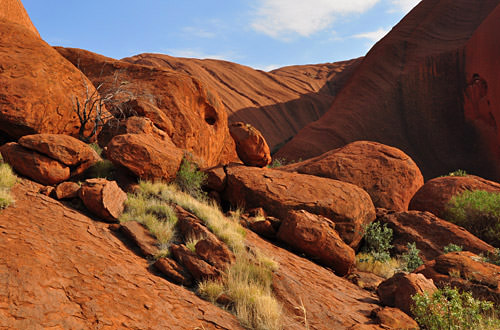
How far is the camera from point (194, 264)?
15.6 ft

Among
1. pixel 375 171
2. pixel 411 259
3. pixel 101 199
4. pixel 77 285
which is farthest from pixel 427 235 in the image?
pixel 77 285

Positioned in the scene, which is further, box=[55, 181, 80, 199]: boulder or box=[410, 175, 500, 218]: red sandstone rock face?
box=[410, 175, 500, 218]: red sandstone rock face

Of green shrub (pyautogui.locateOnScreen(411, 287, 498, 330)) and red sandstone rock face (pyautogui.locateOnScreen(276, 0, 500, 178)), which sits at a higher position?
red sandstone rock face (pyautogui.locateOnScreen(276, 0, 500, 178))

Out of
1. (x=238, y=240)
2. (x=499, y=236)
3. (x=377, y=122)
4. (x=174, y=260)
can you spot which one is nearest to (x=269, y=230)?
(x=238, y=240)

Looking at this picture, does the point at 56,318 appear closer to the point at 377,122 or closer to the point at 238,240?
the point at 238,240

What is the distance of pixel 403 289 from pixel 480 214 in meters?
6.08

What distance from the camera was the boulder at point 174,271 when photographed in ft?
15.1

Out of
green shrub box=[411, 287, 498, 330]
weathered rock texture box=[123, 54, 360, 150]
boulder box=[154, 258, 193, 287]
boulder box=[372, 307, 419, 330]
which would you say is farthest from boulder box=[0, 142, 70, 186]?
weathered rock texture box=[123, 54, 360, 150]

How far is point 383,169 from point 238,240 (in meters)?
7.23

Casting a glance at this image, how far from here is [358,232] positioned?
8.51 meters

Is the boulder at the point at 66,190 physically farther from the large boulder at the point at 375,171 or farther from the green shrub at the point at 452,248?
the green shrub at the point at 452,248

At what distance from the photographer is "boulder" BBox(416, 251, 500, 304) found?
18.2 feet

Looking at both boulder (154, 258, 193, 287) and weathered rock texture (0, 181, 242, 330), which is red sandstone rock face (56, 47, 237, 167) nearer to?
weathered rock texture (0, 181, 242, 330)

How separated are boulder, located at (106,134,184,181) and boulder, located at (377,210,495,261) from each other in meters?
5.94
